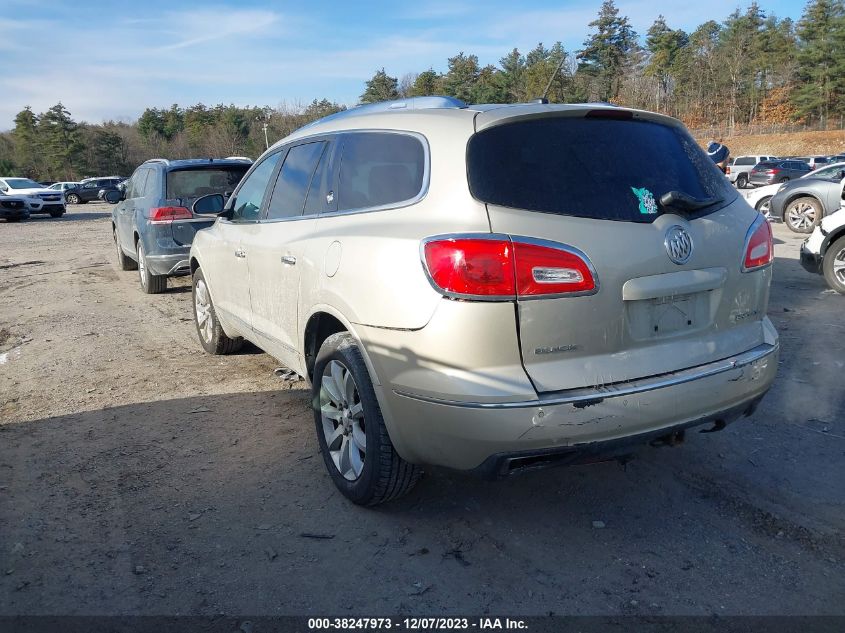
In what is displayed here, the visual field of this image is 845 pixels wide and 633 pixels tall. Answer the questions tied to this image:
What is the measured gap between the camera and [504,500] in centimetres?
336

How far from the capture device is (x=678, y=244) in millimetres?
2820

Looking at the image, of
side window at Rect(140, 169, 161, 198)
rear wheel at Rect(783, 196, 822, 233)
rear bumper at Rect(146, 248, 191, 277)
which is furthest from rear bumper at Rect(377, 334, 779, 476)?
rear wheel at Rect(783, 196, 822, 233)

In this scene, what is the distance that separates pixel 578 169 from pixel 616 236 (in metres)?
0.34

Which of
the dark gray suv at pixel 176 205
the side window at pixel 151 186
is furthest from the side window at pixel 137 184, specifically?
the dark gray suv at pixel 176 205

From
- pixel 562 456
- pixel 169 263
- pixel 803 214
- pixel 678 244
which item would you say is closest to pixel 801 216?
pixel 803 214

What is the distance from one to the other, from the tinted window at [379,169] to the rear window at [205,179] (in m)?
5.52

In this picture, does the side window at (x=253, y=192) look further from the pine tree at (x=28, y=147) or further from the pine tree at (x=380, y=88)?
the pine tree at (x=28, y=147)

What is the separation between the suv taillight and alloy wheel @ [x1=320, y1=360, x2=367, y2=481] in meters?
0.85

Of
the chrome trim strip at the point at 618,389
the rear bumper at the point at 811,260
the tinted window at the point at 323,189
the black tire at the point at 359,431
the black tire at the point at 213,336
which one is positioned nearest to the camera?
the chrome trim strip at the point at 618,389

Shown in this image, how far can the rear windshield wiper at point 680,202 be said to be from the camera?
2.86 meters

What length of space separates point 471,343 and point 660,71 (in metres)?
83.9

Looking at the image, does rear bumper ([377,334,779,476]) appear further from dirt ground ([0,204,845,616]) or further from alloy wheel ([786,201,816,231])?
alloy wheel ([786,201,816,231])

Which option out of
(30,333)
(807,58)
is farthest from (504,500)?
(807,58)

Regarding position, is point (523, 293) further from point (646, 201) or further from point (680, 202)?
point (680, 202)
